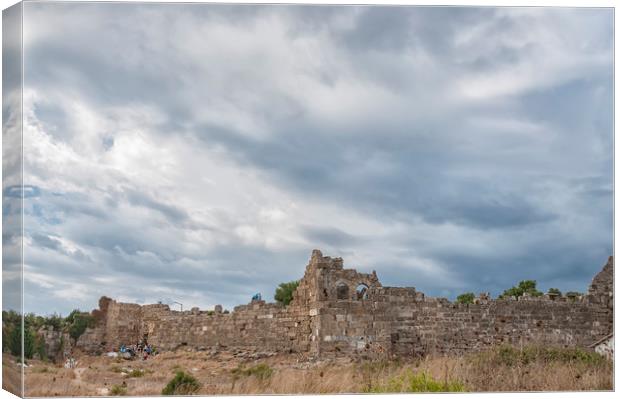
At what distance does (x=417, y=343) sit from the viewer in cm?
1867

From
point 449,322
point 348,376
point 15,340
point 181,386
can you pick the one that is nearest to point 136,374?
point 181,386

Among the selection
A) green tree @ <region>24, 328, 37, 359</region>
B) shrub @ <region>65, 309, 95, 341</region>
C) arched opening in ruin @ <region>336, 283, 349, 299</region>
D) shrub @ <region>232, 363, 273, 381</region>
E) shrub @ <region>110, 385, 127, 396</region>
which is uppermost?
arched opening in ruin @ <region>336, 283, 349, 299</region>

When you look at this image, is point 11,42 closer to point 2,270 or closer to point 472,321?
point 2,270

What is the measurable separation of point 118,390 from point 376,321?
20.6 feet

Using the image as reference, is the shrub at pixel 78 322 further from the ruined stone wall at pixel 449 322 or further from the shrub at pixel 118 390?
the ruined stone wall at pixel 449 322

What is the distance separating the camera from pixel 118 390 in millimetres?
14555

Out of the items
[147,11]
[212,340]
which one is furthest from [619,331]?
[147,11]

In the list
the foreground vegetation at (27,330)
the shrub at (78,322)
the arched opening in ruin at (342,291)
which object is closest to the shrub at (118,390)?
the foreground vegetation at (27,330)

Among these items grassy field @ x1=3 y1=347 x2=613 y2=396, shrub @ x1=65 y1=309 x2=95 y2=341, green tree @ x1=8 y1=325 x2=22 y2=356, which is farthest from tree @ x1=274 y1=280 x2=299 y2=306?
green tree @ x1=8 y1=325 x2=22 y2=356

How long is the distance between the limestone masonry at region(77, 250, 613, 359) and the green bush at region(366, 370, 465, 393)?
280 cm

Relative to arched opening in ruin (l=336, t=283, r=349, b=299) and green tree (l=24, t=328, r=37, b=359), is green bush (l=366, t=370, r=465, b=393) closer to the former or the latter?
arched opening in ruin (l=336, t=283, r=349, b=299)

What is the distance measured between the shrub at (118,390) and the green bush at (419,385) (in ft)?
14.7

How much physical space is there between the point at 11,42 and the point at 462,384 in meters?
10.3

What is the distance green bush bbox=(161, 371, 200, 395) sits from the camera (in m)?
14.6
